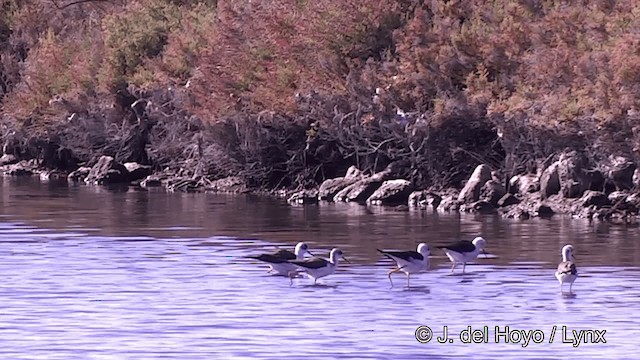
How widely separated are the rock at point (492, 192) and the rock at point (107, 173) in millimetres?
17009

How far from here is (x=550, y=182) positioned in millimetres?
34000

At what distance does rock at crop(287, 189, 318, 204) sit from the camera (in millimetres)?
39000

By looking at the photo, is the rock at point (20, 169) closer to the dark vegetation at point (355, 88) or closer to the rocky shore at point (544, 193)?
the dark vegetation at point (355, 88)

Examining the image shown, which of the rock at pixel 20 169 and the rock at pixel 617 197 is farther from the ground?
the rock at pixel 20 169

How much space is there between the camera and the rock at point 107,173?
4903 centimetres

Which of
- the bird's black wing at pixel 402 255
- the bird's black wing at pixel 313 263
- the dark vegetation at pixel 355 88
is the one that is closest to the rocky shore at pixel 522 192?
the dark vegetation at pixel 355 88

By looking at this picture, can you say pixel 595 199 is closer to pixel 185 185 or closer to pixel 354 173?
pixel 354 173

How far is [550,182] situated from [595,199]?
1.44 metres

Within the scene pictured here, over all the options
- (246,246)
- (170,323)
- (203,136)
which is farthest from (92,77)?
(170,323)

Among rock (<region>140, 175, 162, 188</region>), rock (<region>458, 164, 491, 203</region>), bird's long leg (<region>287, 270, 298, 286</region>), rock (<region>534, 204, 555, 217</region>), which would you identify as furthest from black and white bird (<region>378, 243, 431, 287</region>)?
rock (<region>140, 175, 162, 188</region>)

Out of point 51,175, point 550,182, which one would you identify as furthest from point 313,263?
point 51,175

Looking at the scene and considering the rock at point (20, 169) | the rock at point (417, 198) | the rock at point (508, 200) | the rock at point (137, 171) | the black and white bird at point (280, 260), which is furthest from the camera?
the rock at point (20, 169)

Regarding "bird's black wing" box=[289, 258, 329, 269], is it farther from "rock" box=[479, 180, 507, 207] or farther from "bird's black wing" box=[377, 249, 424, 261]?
"rock" box=[479, 180, 507, 207]

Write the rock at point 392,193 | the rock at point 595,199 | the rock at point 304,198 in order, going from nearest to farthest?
the rock at point 595,199 < the rock at point 392,193 < the rock at point 304,198
